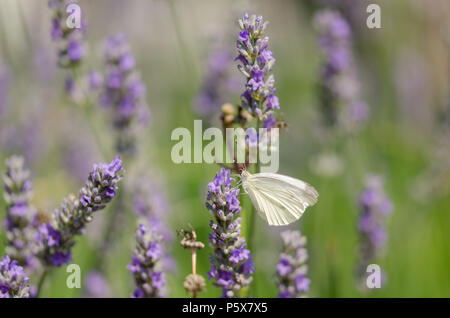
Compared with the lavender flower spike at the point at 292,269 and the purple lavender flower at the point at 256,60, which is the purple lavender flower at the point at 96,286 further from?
the purple lavender flower at the point at 256,60

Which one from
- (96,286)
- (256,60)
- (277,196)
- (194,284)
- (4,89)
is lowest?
(96,286)

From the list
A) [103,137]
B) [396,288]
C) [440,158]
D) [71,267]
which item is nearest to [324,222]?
[396,288]

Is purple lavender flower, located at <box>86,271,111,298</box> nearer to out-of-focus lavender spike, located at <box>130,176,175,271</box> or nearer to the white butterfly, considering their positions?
out-of-focus lavender spike, located at <box>130,176,175,271</box>

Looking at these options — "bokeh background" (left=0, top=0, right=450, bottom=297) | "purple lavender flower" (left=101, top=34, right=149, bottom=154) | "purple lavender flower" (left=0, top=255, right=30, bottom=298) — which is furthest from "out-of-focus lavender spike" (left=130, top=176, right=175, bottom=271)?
"purple lavender flower" (left=0, top=255, right=30, bottom=298)

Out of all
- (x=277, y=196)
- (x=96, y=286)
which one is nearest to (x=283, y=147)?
(x=96, y=286)

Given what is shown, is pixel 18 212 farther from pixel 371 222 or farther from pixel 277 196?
pixel 371 222

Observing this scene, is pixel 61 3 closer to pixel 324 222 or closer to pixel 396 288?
pixel 324 222

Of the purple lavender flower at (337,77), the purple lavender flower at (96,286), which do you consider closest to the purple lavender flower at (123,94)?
the purple lavender flower at (96,286)
